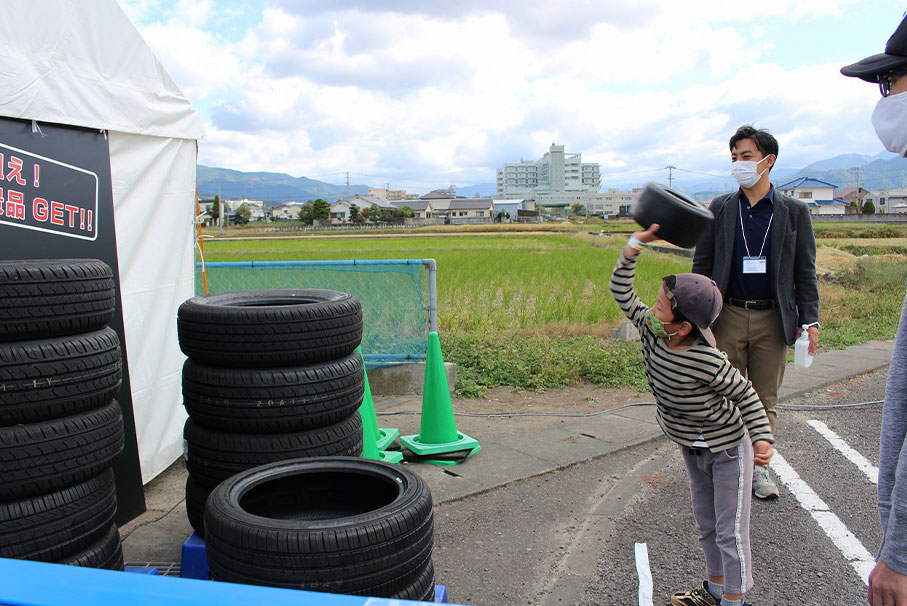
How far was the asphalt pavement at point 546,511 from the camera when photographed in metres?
3.46

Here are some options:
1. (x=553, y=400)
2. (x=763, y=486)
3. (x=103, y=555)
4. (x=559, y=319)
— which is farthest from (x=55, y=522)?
(x=559, y=319)

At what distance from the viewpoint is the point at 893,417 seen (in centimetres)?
169

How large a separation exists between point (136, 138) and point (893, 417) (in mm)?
4493

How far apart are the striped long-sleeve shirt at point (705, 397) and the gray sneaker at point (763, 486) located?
173 cm

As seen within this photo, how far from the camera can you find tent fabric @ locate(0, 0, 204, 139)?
358 cm

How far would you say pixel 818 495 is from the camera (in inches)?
177

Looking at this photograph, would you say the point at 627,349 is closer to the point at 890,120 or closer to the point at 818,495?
the point at 818,495

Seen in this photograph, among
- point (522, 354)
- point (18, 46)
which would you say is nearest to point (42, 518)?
point (18, 46)

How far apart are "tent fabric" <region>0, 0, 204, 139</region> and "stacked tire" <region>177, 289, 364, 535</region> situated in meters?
1.41

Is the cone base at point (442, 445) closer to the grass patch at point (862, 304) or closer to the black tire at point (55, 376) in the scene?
the black tire at point (55, 376)

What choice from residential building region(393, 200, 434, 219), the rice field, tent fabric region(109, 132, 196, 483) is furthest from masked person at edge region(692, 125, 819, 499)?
residential building region(393, 200, 434, 219)

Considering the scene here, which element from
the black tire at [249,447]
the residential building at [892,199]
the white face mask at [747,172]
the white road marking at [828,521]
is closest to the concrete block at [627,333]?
the white road marking at [828,521]

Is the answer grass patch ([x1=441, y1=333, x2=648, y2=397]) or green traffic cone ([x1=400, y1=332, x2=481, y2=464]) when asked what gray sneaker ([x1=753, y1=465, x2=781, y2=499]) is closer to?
green traffic cone ([x1=400, y1=332, x2=481, y2=464])

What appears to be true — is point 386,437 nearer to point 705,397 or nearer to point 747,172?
point 705,397
